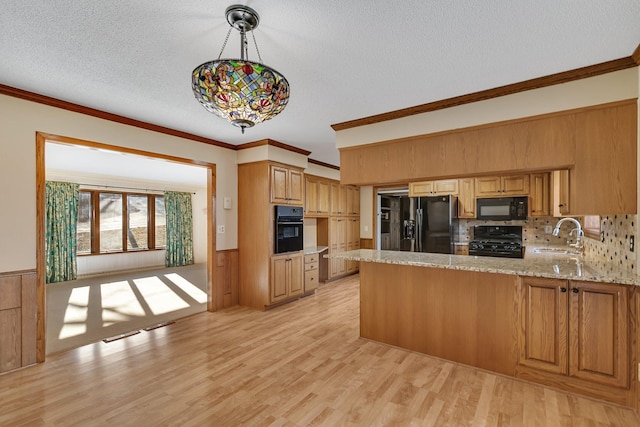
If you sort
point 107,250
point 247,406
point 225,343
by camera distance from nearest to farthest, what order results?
point 247,406 → point 225,343 → point 107,250

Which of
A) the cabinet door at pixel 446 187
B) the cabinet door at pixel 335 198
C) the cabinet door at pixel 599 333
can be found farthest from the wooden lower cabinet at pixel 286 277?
the cabinet door at pixel 599 333

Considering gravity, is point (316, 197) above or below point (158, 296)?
above

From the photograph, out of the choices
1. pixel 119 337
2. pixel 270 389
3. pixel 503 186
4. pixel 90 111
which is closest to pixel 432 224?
pixel 503 186

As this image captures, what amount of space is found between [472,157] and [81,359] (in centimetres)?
409

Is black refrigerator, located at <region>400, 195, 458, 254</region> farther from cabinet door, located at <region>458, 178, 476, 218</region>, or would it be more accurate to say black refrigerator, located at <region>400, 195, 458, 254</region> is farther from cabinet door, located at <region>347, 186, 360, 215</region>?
cabinet door, located at <region>347, 186, 360, 215</region>

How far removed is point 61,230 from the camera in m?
6.40

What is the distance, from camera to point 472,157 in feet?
9.37

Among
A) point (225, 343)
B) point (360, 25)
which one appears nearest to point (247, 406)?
point (225, 343)

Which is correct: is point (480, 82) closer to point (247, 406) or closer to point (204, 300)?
point (247, 406)

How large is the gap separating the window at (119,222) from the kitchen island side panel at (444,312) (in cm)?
676

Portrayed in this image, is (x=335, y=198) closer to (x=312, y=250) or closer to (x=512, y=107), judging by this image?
(x=312, y=250)

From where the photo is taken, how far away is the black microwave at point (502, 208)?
440 centimetres

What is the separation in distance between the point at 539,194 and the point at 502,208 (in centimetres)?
49

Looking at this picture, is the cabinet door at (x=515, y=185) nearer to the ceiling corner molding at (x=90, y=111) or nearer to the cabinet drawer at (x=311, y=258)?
the cabinet drawer at (x=311, y=258)
